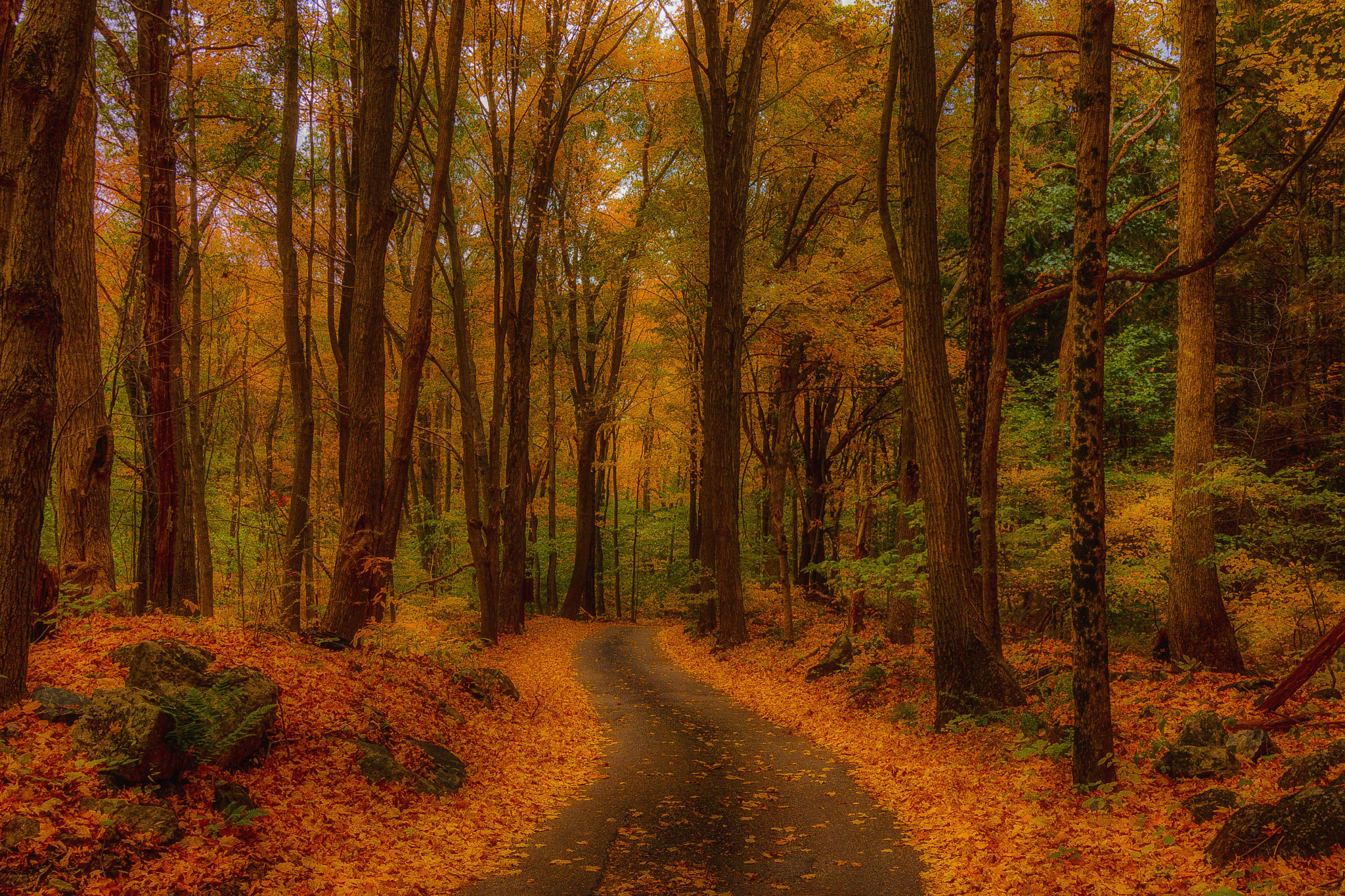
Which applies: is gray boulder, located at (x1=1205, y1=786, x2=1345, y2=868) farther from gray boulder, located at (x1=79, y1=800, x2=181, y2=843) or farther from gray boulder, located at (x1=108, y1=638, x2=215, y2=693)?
gray boulder, located at (x1=108, y1=638, x2=215, y2=693)

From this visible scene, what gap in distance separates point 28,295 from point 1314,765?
8561mm

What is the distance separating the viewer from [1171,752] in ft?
18.9

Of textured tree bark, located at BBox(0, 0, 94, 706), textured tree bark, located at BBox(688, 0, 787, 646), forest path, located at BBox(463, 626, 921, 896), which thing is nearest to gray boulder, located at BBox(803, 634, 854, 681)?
forest path, located at BBox(463, 626, 921, 896)

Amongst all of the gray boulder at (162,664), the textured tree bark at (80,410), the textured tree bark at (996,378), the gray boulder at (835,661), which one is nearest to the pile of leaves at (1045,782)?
the gray boulder at (835,661)

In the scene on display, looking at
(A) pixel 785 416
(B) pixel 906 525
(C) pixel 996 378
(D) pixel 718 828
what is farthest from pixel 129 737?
(A) pixel 785 416

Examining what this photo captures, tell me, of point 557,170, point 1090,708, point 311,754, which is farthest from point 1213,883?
point 557,170

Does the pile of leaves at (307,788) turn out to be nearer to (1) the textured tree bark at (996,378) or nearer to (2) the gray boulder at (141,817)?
(2) the gray boulder at (141,817)

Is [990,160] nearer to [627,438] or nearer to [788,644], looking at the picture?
[788,644]

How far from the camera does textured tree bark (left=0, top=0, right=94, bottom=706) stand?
14.9 ft

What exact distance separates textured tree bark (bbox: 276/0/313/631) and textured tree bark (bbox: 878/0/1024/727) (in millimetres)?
8721

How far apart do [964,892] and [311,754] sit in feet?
15.7

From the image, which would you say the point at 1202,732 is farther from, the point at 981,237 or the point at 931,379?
the point at 981,237

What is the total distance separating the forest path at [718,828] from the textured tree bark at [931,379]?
1967 mm

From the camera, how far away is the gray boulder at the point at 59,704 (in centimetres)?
467
